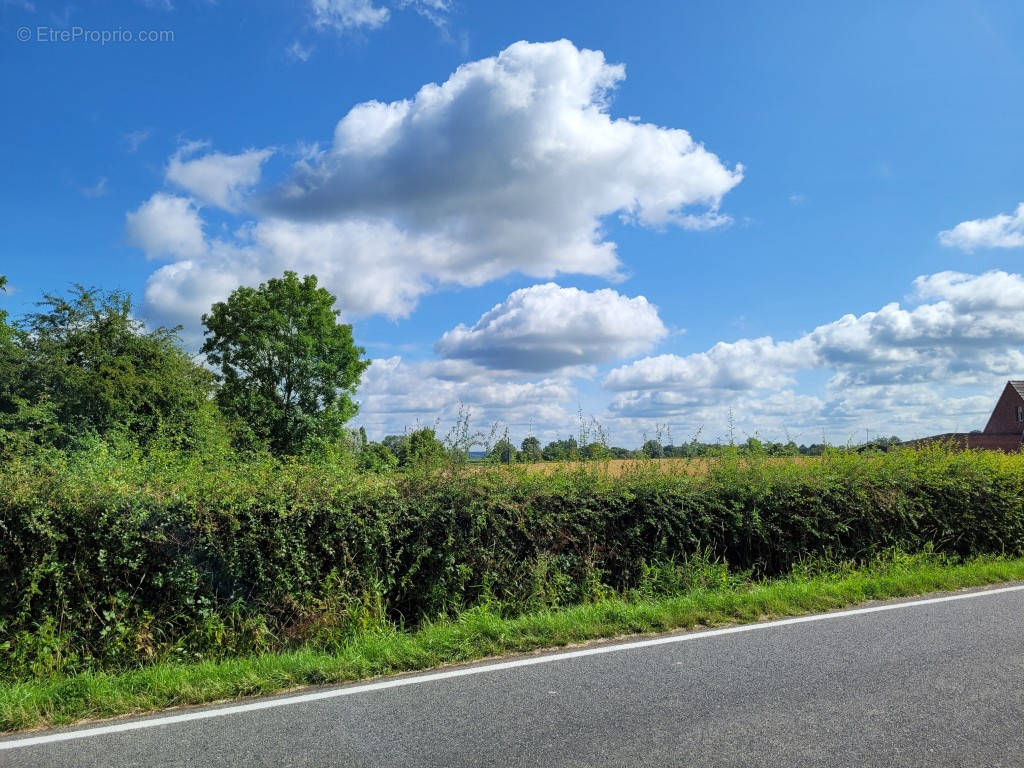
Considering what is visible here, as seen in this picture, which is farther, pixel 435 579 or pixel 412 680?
pixel 435 579

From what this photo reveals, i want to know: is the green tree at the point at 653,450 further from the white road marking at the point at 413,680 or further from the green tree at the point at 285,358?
the green tree at the point at 285,358

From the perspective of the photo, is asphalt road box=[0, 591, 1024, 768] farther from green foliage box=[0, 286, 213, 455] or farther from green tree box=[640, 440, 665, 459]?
green foliage box=[0, 286, 213, 455]

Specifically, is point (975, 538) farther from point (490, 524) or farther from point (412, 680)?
point (412, 680)

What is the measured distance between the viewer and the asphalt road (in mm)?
3865

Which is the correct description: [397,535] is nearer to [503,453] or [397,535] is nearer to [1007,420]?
[503,453]

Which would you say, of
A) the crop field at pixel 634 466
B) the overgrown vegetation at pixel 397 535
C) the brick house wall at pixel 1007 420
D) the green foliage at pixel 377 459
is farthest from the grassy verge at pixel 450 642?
the brick house wall at pixel 1007 420

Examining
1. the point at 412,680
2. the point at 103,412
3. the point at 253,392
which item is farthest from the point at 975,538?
the point at 253,392

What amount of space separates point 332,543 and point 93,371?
29.3m

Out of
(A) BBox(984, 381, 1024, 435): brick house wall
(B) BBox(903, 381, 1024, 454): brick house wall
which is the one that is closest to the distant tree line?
(B) BBox(903, 381, 1024, 454): brick house wall

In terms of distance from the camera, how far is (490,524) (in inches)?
292

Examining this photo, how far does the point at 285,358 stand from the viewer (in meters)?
41.8

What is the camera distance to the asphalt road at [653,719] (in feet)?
12.7

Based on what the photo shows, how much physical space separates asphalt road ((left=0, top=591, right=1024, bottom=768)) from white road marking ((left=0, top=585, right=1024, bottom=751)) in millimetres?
81

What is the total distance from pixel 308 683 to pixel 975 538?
10231mm
